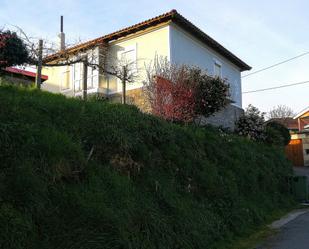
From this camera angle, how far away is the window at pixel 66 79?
70.9ft

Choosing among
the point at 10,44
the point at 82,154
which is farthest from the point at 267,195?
the point at 10,44

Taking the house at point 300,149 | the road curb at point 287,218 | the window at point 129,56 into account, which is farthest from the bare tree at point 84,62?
the house at point 300,149

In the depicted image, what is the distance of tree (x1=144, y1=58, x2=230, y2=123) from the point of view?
13.6 meters

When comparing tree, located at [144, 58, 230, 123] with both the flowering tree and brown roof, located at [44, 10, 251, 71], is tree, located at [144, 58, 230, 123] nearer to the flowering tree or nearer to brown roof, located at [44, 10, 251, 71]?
the flowering tree

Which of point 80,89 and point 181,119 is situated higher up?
point 80,89

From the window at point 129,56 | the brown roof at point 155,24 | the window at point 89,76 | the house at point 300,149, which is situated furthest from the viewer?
the house at point 300,149

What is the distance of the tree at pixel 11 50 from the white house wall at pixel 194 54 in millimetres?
6744

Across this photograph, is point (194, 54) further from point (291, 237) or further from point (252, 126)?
point (291, 237)

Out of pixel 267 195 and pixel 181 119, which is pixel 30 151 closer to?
pixel 181 119

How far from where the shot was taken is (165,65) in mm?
16203

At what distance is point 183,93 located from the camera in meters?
13.9

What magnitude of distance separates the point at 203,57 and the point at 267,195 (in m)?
9.16

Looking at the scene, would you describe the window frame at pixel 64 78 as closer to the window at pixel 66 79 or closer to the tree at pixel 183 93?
the window at pixel 66 79

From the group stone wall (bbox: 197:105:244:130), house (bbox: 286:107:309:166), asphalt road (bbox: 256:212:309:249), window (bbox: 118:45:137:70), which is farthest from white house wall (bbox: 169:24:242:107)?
house (bbox: 286:107:309:166)
